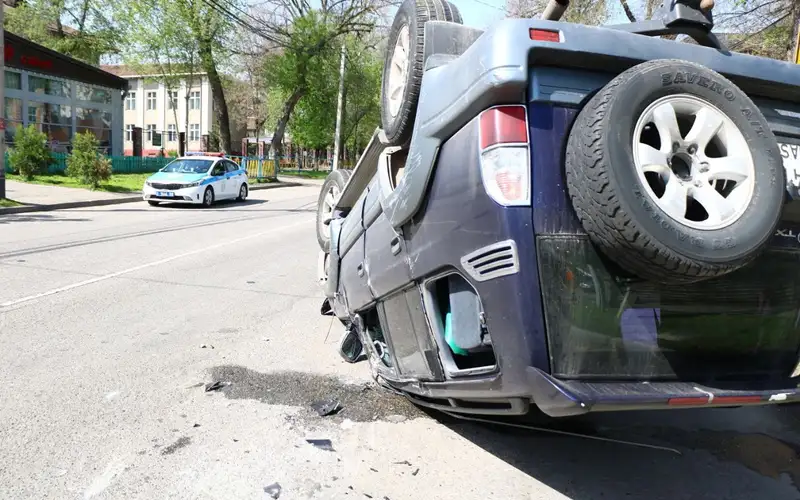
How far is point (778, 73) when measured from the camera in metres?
2.81

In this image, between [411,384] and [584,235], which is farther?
[411,384]

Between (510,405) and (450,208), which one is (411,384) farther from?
(450,208)

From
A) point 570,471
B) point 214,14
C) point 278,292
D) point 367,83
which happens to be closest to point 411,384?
point 570,471

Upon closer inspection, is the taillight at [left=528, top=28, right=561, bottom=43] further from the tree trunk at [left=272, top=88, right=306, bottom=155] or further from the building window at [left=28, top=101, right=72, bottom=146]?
the tree trunk at [left=272, top=88, right=306, bottom=155]

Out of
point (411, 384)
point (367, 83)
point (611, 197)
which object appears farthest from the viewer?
point (367, 83)

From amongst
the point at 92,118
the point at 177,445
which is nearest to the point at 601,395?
the point at 177,445

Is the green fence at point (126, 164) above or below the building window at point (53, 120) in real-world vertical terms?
below

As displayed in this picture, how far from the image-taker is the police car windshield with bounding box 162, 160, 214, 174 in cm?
2034

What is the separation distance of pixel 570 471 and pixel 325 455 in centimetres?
140

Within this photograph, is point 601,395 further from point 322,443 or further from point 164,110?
point 164,110

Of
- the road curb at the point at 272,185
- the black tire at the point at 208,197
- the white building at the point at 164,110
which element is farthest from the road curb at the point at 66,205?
the white building at the point at 164,110

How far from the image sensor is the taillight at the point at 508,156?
8.18ft

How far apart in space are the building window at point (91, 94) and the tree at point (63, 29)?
13.7m

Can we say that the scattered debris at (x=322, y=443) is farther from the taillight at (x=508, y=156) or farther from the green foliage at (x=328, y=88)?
the green foliage at (x=328, y=88)
